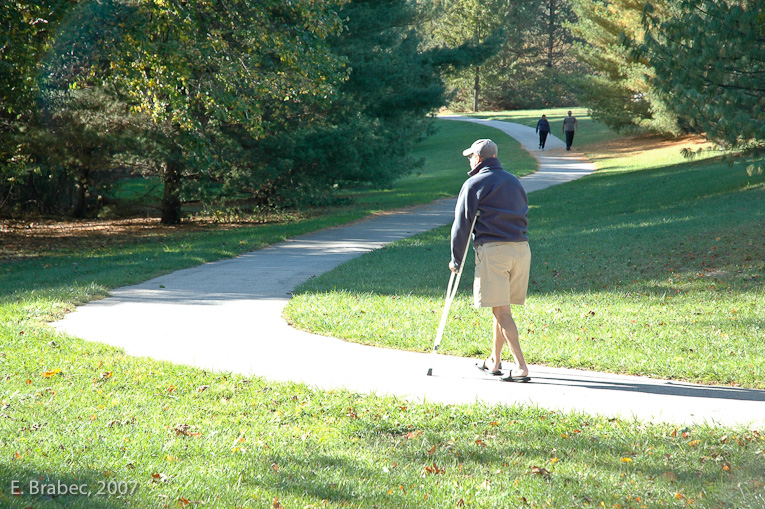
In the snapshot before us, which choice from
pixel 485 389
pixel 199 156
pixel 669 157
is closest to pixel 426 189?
pixel 669 157

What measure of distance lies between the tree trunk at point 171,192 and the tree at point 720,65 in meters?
11.8

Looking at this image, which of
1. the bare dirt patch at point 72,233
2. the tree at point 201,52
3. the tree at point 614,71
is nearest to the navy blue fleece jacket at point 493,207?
the tree at point 201,52

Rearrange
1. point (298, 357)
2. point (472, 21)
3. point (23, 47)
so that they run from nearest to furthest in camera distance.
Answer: point (298, 357), point (23, 47), point (472, 21)

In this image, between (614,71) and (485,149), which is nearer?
(485,149)

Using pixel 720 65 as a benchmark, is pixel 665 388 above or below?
below

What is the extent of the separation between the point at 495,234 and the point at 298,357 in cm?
225

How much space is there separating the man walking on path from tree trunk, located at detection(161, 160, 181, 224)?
44.5 ft

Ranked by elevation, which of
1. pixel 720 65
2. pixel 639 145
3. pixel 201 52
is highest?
pixel 201 52

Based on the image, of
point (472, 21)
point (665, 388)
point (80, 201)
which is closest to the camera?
point (665, 388)

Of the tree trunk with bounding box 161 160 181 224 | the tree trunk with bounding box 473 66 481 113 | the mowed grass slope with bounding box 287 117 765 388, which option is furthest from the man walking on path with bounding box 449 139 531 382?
the tree trunk with bounding box 473 66 481 113

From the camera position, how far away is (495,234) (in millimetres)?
5617

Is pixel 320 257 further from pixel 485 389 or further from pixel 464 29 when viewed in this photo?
pixel 464 29

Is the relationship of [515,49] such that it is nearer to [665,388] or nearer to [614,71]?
[614,71]

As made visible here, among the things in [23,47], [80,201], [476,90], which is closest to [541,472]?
[23,47]
